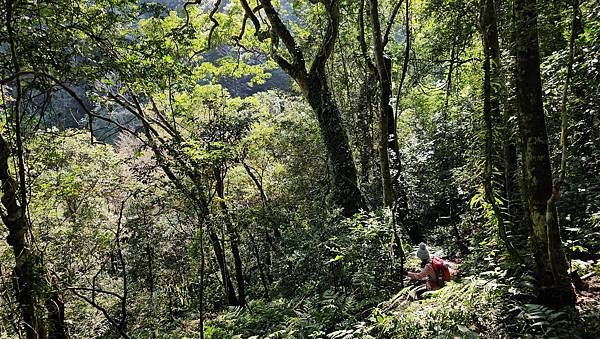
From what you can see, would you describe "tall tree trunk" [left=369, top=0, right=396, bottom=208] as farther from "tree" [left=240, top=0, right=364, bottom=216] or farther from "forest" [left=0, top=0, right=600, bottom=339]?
"tree" [left=240, top=0, right=364, bottom=216]

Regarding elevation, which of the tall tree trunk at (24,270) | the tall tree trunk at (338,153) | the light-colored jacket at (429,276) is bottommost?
the light-colored jacket at (429,276)

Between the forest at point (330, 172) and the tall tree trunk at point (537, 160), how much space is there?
2 cm

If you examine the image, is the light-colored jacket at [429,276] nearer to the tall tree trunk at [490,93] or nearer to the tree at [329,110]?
the tall tree trunk at [490,93]

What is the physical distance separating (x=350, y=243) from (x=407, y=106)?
1269cm

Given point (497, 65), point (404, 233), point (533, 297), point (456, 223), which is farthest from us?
point (456, 223)

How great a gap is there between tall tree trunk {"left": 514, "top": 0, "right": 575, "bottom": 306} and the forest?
0.06 feet

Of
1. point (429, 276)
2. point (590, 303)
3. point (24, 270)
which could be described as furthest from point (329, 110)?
point (24, 270)

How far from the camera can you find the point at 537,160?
3943 mm

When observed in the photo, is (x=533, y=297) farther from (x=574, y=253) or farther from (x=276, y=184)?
(x=276, y=184)

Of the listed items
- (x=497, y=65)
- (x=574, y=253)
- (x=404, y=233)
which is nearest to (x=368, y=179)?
(x=404, y=233)

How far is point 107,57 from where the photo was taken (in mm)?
5777

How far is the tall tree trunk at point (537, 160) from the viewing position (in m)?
3.82

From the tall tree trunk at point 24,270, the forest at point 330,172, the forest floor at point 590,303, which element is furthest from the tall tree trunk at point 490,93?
the tall tree trunk at point 24,270

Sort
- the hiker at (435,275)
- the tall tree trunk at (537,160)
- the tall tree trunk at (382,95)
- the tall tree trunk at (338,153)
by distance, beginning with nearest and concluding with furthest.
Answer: the tall tree trunk at (537,160) < the hiker at (435,275) < the tall tree trunk at (382,95) < the tall tree trunk at (338,153)
